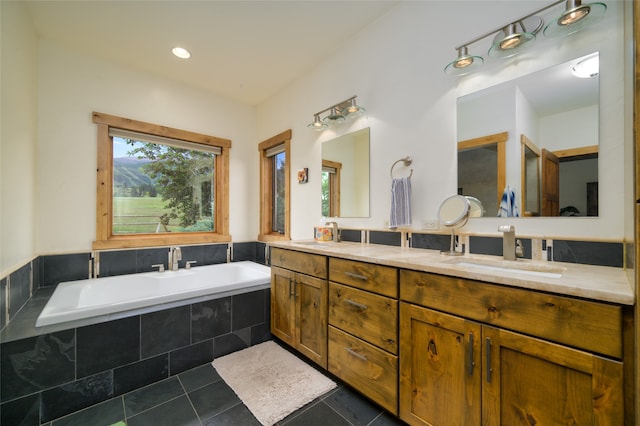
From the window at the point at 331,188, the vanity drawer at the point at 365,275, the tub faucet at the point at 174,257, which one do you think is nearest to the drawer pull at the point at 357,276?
the vanity drawer at the point at 365,275

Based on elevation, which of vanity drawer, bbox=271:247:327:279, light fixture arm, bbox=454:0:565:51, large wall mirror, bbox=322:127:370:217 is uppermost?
light fixture arm, bbox=454:0:565:51

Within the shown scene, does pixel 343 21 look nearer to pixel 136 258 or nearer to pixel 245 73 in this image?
pixel 245 73

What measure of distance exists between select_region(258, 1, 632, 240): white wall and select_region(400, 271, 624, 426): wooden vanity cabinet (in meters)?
0.62

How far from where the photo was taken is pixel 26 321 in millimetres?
1580

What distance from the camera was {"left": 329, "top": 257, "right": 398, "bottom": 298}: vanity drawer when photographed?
139 cm

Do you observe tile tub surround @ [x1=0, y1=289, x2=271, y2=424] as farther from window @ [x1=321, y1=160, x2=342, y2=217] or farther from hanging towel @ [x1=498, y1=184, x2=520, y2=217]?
hanging towel @ [x1=498, y1=184, x2=520, y2=217]

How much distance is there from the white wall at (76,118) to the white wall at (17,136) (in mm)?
113

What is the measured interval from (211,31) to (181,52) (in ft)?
1.63

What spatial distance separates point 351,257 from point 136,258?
2.47 metres

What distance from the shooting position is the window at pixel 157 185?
2678 millimetres

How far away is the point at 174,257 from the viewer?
2910mm

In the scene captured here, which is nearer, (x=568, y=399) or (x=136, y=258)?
(x=568, y=399)

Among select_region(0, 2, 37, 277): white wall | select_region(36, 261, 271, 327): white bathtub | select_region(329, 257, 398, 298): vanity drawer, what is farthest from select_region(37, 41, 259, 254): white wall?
select_region(329, 257, 398, 298): vanity drawer

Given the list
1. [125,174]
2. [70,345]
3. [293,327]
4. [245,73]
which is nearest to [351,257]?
[293,327]
